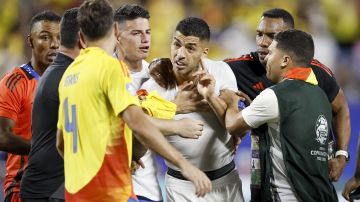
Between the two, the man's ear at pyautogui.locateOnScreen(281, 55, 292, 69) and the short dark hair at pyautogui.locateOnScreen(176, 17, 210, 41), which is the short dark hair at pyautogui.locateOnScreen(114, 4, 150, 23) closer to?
the short dark hair at pyautogui.locateOnScreen(176, 17, 210, 41)

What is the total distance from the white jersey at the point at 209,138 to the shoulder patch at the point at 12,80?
106 cm

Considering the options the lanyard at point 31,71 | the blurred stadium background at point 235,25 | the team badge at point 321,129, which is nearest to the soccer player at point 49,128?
the lanyard at point 31,71

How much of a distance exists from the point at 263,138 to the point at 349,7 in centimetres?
758

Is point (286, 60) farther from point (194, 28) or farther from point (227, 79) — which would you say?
point (194, 28)

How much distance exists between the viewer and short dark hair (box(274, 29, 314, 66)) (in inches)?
218

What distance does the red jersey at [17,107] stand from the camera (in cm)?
611

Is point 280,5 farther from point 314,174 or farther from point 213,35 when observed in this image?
point 314,174

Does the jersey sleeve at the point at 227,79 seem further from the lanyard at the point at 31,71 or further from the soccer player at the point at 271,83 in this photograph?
the lanyard at the point at 31,71

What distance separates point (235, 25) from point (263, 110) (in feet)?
22.9

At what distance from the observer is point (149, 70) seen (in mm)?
6094

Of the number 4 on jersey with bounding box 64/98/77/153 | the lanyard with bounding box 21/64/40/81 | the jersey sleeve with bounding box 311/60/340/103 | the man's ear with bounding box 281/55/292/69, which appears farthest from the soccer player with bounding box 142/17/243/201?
the number 4 on jersey with bounding box 64/98/77/153

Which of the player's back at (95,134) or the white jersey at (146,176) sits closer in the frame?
the player's back at (95,134)

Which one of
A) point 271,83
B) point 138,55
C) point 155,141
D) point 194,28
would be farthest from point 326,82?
point 155,141

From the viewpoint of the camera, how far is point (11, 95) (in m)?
6.14
